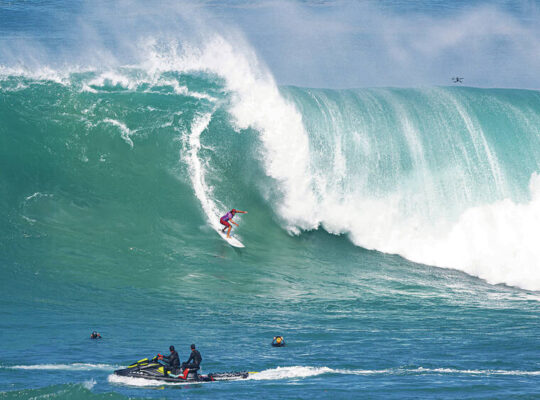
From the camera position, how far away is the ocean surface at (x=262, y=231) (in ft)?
37.2

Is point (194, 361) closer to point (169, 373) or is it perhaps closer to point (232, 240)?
point (169, 373)

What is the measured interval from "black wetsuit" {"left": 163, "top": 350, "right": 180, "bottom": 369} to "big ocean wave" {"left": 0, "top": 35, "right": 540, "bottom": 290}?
25.4 feet

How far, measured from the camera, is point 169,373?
36.0 feet

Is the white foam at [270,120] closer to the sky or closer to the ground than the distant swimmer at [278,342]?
closer to the sky

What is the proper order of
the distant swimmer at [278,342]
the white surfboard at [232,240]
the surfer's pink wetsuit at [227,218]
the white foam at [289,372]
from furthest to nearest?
the white surfboard at [232,240] < the surfer's pink wetsuit at [227,218] < the distant swimmer at [278,342] < the white foam at [289,372]

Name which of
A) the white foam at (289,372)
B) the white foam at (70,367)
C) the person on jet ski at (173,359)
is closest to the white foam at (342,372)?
the white foam at (289,372)

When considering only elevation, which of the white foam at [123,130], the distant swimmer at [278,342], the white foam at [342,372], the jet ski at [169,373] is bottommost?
the white foam at [342,372]

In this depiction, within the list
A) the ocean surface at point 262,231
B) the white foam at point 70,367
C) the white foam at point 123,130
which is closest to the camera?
the white foam at point 70,367

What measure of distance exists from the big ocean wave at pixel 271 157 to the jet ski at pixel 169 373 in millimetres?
Result: 7941

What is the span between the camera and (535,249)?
65.3 feet

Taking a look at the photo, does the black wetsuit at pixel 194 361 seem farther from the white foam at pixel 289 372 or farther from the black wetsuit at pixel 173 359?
the white foam at pixel 289 372

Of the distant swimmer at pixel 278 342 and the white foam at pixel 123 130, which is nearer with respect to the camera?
the distant swimmer at pixel 278 342

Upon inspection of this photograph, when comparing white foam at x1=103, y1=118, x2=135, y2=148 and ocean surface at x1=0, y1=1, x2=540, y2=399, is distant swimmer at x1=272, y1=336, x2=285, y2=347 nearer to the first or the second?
ocean surface at x1=0, y1=1, x2=540, y2=399

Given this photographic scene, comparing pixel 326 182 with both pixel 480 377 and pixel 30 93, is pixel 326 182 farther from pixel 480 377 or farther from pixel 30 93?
pixel 480 377
